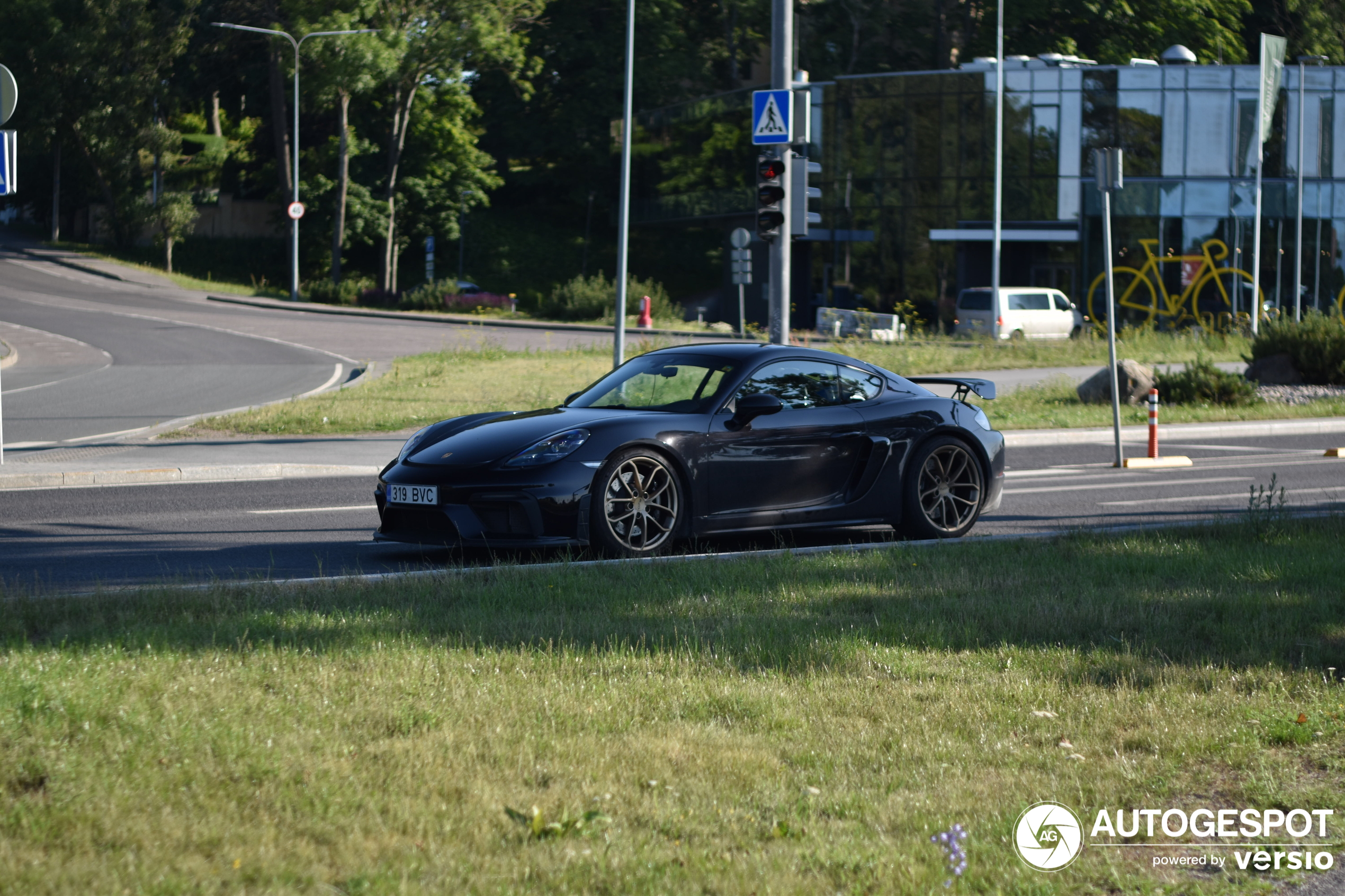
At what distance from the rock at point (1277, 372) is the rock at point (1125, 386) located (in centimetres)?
417

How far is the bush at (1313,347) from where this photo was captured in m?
24.8

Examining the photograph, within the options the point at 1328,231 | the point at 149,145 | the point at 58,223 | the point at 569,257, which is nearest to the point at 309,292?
the point at 149,145

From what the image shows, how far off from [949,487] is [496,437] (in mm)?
3253

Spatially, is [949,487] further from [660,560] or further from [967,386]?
[660,560]

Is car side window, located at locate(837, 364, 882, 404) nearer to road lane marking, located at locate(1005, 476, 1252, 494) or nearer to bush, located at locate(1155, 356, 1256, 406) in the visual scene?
road lane marking, located at locate(1005, 476, 1252, 494)

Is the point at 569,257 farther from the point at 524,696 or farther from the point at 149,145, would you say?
the point at 524,696

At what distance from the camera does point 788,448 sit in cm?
890

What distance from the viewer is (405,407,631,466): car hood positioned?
828cm

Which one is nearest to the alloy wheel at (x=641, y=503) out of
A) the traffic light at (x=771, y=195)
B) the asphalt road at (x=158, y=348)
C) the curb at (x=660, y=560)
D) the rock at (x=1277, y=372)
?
the curb at (x=660, y=560)

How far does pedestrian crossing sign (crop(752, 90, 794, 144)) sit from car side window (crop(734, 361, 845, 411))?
8.02 m

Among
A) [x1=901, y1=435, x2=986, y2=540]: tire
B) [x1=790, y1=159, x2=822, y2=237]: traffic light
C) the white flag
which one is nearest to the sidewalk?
[x1=790, y1=159, x2=822, y2=237]: traffic light

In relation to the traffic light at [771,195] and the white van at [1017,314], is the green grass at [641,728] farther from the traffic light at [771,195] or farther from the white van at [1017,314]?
the white van at [1017,314]

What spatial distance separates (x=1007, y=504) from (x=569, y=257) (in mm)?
59839

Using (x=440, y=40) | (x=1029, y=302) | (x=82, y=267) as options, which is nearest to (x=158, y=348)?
(x=1029, y=302)
